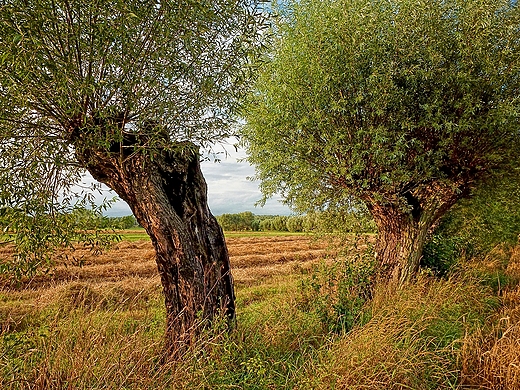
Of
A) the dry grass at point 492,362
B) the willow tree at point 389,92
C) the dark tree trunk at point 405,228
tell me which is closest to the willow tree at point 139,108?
the willow tree at point 389,92

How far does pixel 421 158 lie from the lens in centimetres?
840

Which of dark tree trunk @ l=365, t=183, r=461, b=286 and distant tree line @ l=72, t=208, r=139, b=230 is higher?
distant tree line @ l=72, t=208, r=139, b=230

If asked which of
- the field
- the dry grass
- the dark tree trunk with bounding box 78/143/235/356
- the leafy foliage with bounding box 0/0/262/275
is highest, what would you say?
the leafy foliage with bounding box 0/0/262/275

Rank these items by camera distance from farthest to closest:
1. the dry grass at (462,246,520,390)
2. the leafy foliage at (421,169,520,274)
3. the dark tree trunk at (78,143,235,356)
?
the leafy foliage at (421,169,520,274), the dark tree trunk at (78,143,235,356), the dry grass at (462,246,520,390)

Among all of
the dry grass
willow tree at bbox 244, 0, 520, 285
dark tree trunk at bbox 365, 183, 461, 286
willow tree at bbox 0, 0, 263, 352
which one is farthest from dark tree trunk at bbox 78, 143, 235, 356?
dark tree trunk at bbox 365, 183, 461, 286

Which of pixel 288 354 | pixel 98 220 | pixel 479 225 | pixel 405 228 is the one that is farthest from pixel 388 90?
pixel 479 225

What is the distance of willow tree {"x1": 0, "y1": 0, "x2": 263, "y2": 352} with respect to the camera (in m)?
3.80

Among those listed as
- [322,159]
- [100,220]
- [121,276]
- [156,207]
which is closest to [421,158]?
[322,159]

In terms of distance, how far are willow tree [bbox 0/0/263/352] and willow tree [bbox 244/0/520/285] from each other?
3.04 m

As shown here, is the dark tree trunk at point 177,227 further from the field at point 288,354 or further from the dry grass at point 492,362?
the dry grass at point 492,362

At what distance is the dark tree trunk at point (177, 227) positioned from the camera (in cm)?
549

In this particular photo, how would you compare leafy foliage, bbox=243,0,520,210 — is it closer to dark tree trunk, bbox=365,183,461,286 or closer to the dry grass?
dark tree trunk, bbox=365,183,461,286

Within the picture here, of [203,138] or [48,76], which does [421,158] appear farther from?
[48,76]

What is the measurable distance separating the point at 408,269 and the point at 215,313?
6.14 metres
